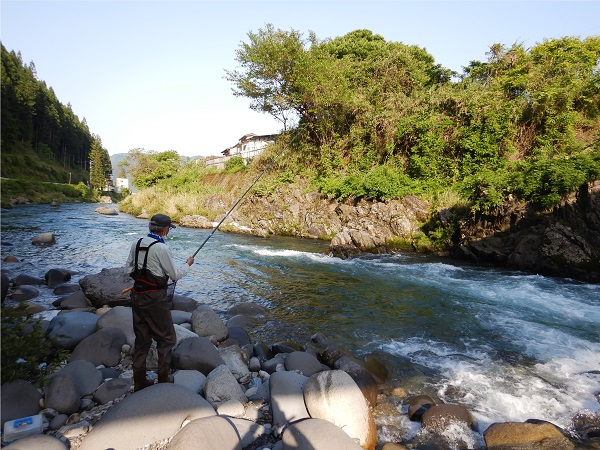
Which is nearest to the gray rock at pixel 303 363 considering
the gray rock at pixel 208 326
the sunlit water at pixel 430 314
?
the sunlit water at pixel 430 314

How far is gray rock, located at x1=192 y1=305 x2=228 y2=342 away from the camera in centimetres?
583

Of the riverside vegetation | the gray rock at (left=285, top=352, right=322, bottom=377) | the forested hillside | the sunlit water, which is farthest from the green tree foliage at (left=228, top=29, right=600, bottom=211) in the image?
the forested hillside

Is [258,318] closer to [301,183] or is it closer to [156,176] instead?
[301,183]

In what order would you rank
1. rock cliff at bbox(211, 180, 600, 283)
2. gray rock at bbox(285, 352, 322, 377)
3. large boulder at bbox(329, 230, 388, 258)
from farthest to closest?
large boulder at bbox(329, 230, 388, 258) → rock cliff at bbox(211, 180, 600, 283) → gray rock at bbox(285, 352, 322, 377)

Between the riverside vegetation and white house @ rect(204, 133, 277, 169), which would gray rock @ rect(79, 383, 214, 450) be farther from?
white house @ rect(204, 133, 277, 169)

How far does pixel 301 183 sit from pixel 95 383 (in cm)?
1926

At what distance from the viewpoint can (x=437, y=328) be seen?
22.5ft

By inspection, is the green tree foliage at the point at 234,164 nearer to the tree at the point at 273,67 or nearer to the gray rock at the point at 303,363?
the tree at the point at 273,67

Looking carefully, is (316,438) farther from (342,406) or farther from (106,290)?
(106,290)

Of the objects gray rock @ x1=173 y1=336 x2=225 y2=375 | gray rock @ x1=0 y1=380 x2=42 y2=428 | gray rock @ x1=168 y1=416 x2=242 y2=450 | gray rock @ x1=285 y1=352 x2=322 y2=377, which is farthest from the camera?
gray rock @ x1=285 y1=352 x2=322 y2=377

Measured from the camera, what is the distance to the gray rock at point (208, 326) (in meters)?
5.83

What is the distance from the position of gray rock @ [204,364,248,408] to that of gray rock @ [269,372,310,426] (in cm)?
42

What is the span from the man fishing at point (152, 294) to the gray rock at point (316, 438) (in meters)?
1.79

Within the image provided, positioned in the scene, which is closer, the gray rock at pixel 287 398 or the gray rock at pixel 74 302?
the gray rock at pixel 287 398
